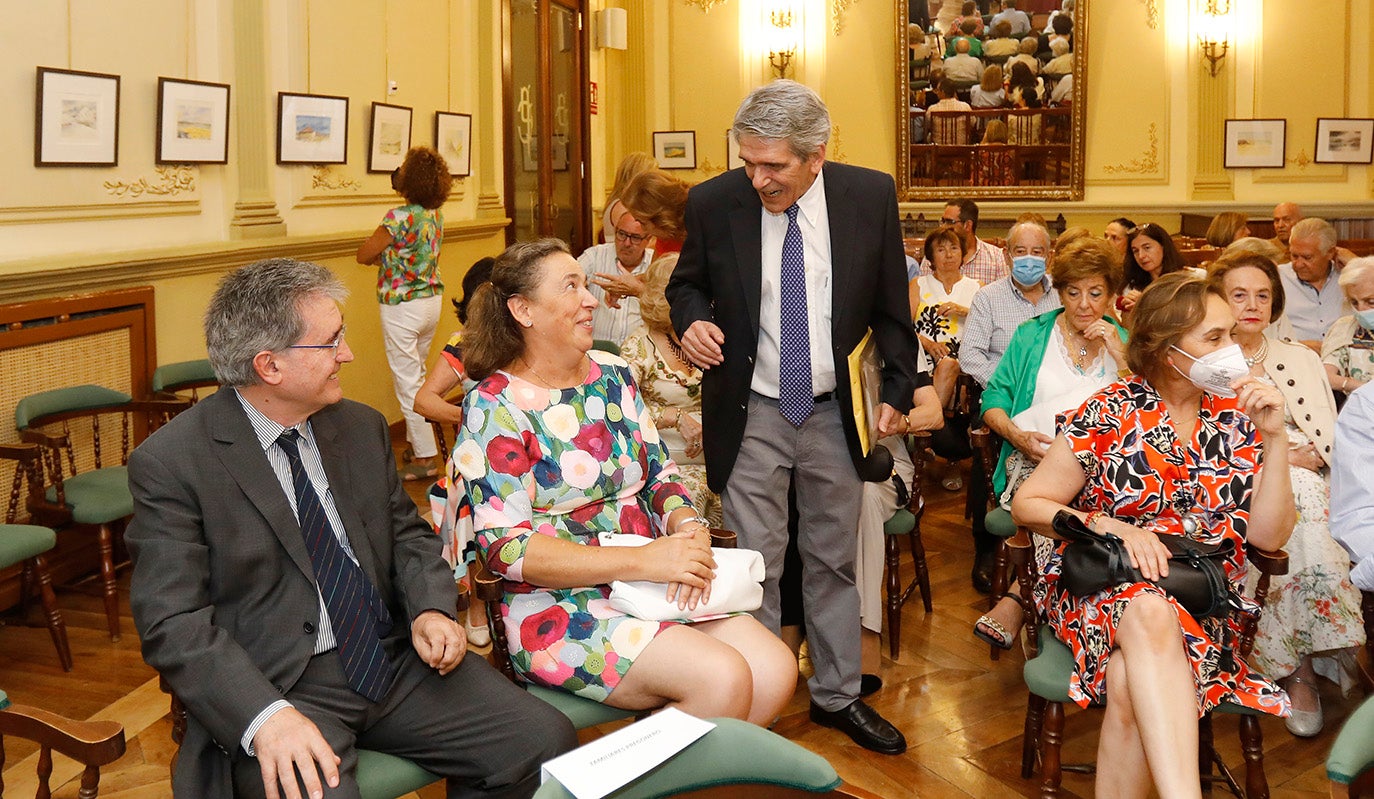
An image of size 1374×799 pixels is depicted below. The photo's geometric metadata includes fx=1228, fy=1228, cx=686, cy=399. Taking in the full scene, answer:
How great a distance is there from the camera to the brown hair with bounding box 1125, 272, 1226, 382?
9.62 feet

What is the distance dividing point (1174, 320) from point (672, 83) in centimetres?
967

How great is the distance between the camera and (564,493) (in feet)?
9.36

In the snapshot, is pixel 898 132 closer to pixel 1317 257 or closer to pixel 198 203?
pixel 1317 257

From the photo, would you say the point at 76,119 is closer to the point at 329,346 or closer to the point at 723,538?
the point at 329,346

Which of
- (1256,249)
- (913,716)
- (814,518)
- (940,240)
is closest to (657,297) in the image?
(814,518)

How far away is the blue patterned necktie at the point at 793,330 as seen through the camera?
10.9 ft

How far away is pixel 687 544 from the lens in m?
2.69

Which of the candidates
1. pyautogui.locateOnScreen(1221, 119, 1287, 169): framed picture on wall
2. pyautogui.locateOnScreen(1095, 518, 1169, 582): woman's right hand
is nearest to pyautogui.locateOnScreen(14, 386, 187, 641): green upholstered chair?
pyautogui.locateOnScreen(1095, 518, 1169, 582): woman's right hand

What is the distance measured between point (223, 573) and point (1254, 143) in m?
11.0

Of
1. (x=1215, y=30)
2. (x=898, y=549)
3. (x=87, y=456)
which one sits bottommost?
(x=898, y=549)

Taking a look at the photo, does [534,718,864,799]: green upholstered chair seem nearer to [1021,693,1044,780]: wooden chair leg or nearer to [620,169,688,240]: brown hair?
[1021,693,1044,780]: wooden chair leg

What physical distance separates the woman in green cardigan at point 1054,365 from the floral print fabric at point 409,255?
12.5 feet

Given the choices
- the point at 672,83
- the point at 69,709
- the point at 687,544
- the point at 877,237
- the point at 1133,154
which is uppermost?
the point at 672,83

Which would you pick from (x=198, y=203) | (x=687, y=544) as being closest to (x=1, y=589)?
(x=198, y=203)
